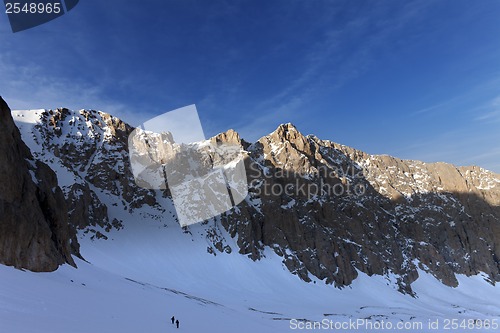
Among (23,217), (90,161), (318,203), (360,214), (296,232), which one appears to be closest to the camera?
(23,217)

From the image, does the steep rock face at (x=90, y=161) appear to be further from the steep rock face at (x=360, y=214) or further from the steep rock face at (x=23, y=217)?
the steep rock face at (x=23, y=217)

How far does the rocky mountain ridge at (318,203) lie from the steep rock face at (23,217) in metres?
47.7

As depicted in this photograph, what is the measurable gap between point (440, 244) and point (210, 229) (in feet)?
352

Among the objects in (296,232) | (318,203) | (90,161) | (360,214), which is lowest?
(296,232)

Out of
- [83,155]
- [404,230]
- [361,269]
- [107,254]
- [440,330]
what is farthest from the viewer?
[404,230]

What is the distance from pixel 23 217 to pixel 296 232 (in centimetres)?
9912

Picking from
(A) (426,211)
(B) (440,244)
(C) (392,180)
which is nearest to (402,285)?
(B) (440,244)

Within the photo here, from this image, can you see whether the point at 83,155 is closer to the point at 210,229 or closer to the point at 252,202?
the point at 210,229

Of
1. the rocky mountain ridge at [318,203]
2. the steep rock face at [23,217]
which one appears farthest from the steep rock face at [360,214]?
the steep rock face at [23,217]

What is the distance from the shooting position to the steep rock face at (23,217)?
32125mm

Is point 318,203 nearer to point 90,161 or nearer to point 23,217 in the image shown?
point 90,161

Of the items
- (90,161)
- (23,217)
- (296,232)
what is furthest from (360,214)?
(23,217)

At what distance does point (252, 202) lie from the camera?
12962 cm

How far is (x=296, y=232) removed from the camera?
123625 millimetres
